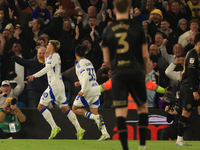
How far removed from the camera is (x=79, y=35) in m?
10.8

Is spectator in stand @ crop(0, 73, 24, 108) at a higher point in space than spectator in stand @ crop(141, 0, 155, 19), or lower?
lower

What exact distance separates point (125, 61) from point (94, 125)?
535 centimetres

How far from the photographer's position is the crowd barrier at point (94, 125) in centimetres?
895

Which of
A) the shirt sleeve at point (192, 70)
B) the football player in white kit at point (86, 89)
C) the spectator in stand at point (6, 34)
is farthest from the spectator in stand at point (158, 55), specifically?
the spectator in stand at point (6, 34)

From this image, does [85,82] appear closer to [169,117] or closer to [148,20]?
[169,117]

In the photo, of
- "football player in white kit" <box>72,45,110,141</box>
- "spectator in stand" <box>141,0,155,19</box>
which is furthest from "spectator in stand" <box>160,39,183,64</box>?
"football player in white kit" <box>72,45,110,141</box>

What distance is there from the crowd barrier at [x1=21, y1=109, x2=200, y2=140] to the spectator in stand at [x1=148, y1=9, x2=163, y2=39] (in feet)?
9.69

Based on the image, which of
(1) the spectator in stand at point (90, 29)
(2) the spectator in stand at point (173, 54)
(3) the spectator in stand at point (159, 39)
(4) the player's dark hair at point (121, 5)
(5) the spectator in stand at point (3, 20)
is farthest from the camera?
(5) the spectator in stand at point (3, 20)

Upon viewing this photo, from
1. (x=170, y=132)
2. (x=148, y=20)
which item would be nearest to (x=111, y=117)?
(x=170, y=132)

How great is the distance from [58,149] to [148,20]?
6.64m

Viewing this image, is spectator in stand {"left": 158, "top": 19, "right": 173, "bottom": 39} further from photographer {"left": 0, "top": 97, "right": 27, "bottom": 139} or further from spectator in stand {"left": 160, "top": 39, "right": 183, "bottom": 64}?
photographer {"left": 0, "top": 97, "right": 27, "bottom": 139}

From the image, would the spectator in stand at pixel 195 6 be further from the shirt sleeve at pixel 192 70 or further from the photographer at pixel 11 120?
the photographer at pixel 11 120

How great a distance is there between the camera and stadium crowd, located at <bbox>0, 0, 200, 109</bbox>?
9.62 meters

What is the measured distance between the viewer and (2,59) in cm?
1035
